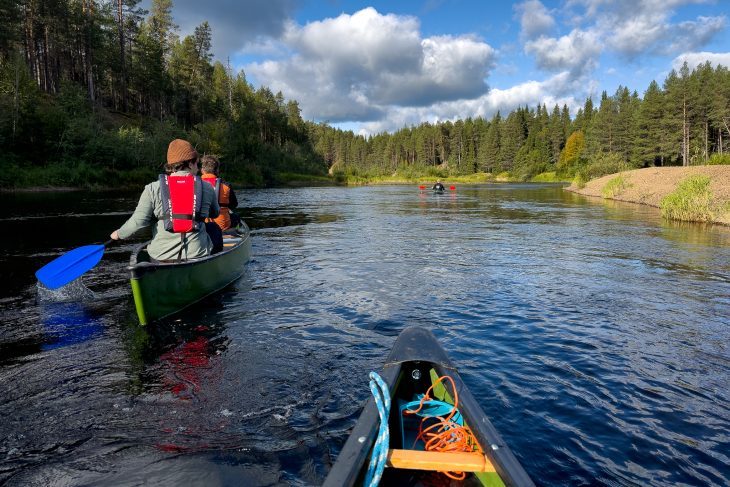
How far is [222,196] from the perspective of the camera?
Answer: 10.1 m

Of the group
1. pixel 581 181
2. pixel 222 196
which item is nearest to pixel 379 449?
pixel 222 196

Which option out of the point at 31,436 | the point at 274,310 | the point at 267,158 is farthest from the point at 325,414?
the point at 267,158

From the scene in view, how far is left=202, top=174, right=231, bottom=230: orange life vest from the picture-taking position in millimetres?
9703

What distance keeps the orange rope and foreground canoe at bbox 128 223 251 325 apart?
442 cm

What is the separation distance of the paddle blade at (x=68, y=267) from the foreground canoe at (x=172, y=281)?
0.78 metres

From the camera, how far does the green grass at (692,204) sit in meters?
18.8

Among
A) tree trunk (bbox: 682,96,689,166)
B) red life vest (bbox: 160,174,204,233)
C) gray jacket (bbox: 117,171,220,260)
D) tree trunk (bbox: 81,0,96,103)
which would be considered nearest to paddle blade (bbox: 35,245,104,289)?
gray jacket (bbox: 117,171,220,260)

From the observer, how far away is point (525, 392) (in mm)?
4902

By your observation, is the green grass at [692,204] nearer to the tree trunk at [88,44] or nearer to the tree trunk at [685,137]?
the tree trunk at [685,137]

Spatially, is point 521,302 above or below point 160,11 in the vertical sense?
below

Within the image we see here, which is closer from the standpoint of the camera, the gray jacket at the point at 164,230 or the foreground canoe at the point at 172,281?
the foreground canoe at the point at 172,281

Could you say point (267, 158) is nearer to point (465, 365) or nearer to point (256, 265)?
point (256, 265)

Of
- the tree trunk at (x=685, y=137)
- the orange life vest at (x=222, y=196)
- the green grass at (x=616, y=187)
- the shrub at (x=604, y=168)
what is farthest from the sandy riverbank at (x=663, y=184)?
the tree trunk at (x=685, y=137)

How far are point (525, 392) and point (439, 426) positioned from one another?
68.2 inches
